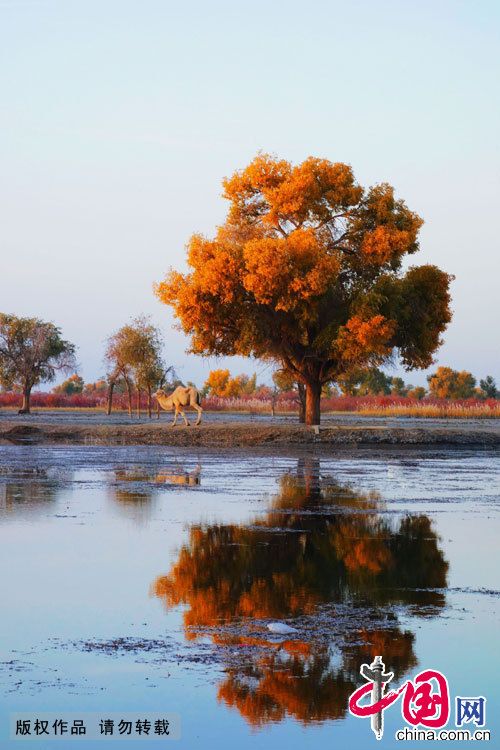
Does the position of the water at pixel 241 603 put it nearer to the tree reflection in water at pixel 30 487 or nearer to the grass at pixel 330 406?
the tree reflection in water at pixel 30 487

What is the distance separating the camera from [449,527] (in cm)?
1597

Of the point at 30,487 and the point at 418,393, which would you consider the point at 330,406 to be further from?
the point at 30,487

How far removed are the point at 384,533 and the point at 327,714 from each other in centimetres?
821

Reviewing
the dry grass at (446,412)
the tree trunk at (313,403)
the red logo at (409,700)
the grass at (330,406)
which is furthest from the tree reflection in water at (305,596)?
the grass at (330,406)

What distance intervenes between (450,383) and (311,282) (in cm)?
8225

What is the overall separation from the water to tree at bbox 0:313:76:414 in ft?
184

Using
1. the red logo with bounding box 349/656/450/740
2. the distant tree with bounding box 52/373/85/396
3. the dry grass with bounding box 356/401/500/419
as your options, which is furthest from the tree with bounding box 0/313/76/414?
the red logo with bounding box 349/656/450/740

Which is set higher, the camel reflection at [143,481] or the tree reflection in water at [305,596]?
the camel reflection at [143,481]

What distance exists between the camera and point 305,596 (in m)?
10.6

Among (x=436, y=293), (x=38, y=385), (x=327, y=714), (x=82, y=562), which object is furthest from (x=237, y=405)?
(x=327, y=714)

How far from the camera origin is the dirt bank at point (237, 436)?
134 ft

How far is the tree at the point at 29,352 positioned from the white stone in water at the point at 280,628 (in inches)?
2634

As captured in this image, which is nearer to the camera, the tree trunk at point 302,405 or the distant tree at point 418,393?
the tree trunk at point 302,405

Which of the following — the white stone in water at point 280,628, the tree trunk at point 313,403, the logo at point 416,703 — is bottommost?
the logo at point 416,703
